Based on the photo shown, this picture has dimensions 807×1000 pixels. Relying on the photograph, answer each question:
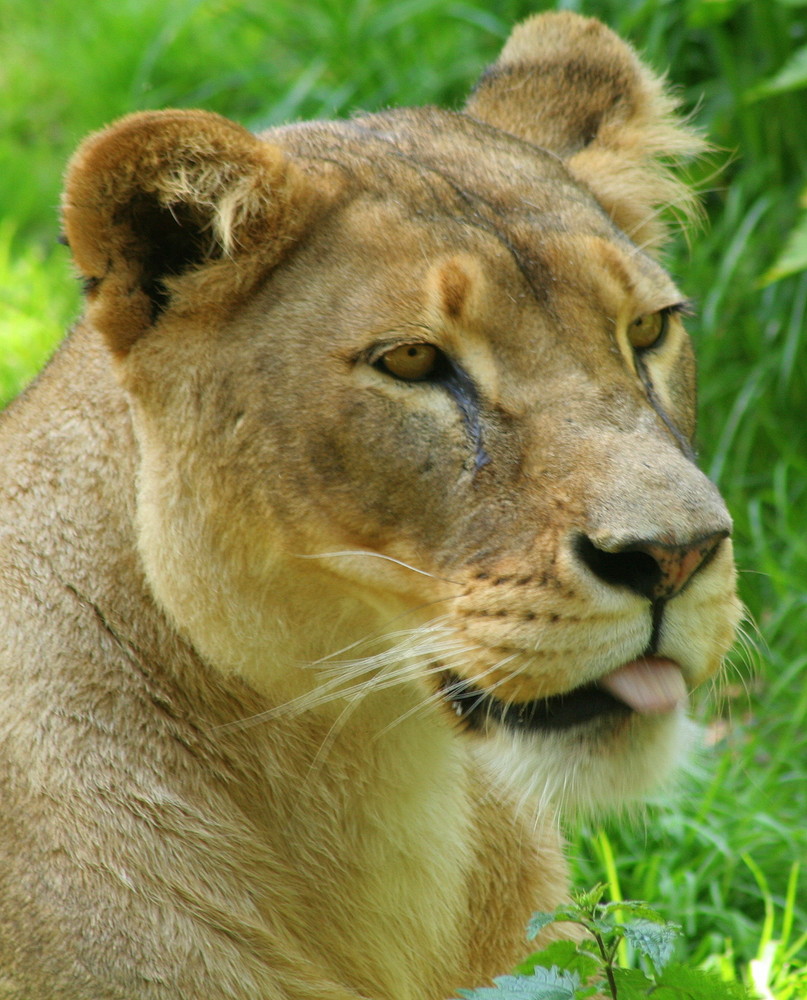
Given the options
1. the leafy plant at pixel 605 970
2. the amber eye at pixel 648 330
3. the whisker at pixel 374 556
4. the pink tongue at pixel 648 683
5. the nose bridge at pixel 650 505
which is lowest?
the leafy plant at pixel 605 970

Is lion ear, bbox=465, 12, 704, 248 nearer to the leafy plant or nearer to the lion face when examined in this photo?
the lion face

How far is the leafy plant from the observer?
8.20 ft

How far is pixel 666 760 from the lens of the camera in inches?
106

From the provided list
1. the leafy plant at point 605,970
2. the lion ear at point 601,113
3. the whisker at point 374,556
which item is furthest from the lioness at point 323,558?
the lion ear at point 601,113

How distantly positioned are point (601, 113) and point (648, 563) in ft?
5.20

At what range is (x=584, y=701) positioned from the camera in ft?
8.62

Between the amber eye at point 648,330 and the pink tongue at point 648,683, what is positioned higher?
the amber eye at point 648,330

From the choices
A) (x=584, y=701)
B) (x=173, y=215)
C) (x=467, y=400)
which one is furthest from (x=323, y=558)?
(x=173, y=215)

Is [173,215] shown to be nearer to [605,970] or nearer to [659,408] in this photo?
[659,408]

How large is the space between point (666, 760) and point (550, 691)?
0.96 ft

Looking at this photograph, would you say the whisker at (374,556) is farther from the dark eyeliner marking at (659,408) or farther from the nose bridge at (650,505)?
the dark eyeliner marking at (659,408)

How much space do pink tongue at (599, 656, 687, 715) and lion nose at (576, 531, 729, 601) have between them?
0.47 feet

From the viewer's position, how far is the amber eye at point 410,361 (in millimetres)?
2762

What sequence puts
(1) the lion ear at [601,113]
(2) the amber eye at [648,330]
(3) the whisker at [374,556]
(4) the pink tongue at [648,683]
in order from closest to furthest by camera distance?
(4) the pink tongue at [648,683] → (3) the whisker at [374,556] → (2) the amber eye at [648,330] → (1) the lion ear at [601,113]
